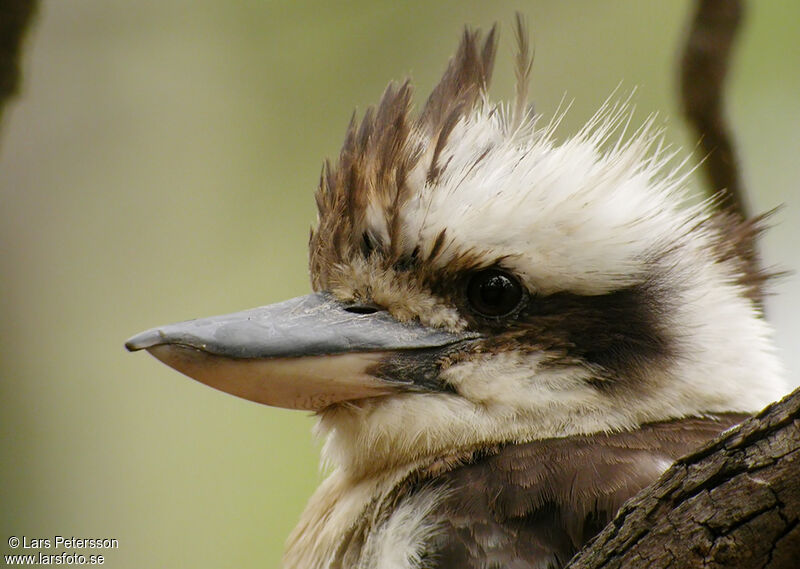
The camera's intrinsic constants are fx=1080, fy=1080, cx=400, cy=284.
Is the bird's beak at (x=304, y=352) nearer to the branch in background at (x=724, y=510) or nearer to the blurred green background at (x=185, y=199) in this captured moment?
the branch in background at (x=724, y=510)

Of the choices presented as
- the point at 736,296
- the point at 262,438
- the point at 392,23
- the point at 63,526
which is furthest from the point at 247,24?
the point at 736,296

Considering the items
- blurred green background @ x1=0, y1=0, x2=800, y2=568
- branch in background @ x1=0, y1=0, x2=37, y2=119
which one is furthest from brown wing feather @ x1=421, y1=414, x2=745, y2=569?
blurred green background @ x1=0, y1=0, x2=800, y2=568

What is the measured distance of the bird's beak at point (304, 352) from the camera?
2.20 meters

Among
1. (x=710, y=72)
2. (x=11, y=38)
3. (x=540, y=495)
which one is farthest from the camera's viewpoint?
(x=710, y=72)

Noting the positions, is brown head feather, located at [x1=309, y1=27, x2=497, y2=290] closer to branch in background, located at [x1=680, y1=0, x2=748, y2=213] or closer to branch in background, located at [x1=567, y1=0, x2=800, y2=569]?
branch in background, located at [x1=680, y1=0, x2=748, y2=213]

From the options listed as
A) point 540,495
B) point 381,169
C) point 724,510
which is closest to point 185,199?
point 381,169

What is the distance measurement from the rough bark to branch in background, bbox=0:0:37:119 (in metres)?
1.49

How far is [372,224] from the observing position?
250cm

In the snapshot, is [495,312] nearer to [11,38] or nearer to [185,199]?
[11,38]

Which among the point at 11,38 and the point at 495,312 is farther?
the point at 495,312

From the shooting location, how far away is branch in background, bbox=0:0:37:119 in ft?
7.26

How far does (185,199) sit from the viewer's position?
528 centimetres

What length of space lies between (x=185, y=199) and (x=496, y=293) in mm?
3208

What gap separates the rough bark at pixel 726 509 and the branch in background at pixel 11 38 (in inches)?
58.6
